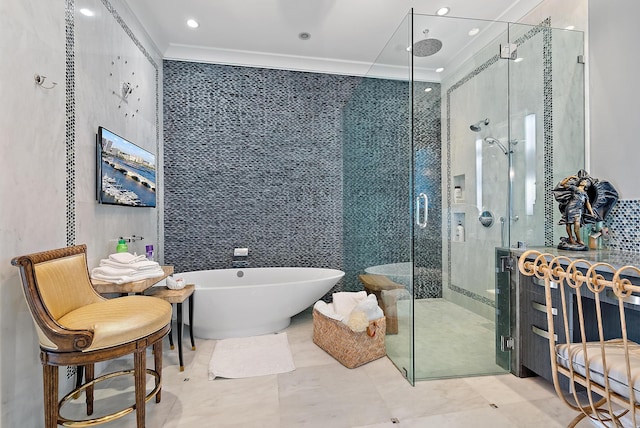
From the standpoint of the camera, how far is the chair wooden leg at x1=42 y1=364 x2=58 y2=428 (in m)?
1.37

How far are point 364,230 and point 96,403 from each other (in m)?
2.37

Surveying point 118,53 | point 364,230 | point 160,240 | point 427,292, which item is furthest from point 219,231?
point 427,292

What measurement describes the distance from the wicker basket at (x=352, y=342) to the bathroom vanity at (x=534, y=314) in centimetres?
89

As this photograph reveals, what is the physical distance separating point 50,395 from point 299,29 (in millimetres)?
3255

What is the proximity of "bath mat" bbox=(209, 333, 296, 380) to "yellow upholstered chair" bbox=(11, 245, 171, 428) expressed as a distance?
79 cm

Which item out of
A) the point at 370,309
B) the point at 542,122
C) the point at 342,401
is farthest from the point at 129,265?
the point at 542,122

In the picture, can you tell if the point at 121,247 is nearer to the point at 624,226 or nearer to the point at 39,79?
the point at 39,79

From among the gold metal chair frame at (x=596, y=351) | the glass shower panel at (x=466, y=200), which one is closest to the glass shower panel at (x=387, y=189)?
the glass shower panel at (x=466, y=200)

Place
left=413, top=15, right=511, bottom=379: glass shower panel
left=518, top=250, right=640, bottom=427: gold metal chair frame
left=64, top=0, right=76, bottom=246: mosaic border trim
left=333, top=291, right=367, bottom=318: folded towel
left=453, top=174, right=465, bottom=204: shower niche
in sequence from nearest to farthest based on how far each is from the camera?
left=518, top=250, right=640, bottom=427: gold metal chair frame, left=64, top=0, right=76, bottom=246: mosaic border trim, left=413, top=15, right=511, bottom=379: glass shower panel, left=453, top=174, right=465, bottom=204: shower niche, left=333, top=291, right=367, bottom=318: folded towel

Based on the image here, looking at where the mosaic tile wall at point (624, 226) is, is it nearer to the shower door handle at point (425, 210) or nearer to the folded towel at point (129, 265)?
the shower door handle at point (425, 210)

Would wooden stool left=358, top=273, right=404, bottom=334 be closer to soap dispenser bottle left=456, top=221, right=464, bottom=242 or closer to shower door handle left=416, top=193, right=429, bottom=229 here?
shower door handle left=416, top=193, right=429, bottom=229

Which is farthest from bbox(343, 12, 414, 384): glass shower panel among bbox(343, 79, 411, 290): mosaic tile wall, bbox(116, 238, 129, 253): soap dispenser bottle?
bbox(116, 238, 129, 253): soap dispenser bottle

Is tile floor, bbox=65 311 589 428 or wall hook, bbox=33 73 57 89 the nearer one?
wall hook, bbox=33 73 57 89

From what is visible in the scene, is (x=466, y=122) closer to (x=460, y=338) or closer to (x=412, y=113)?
(x=412, y=113)
